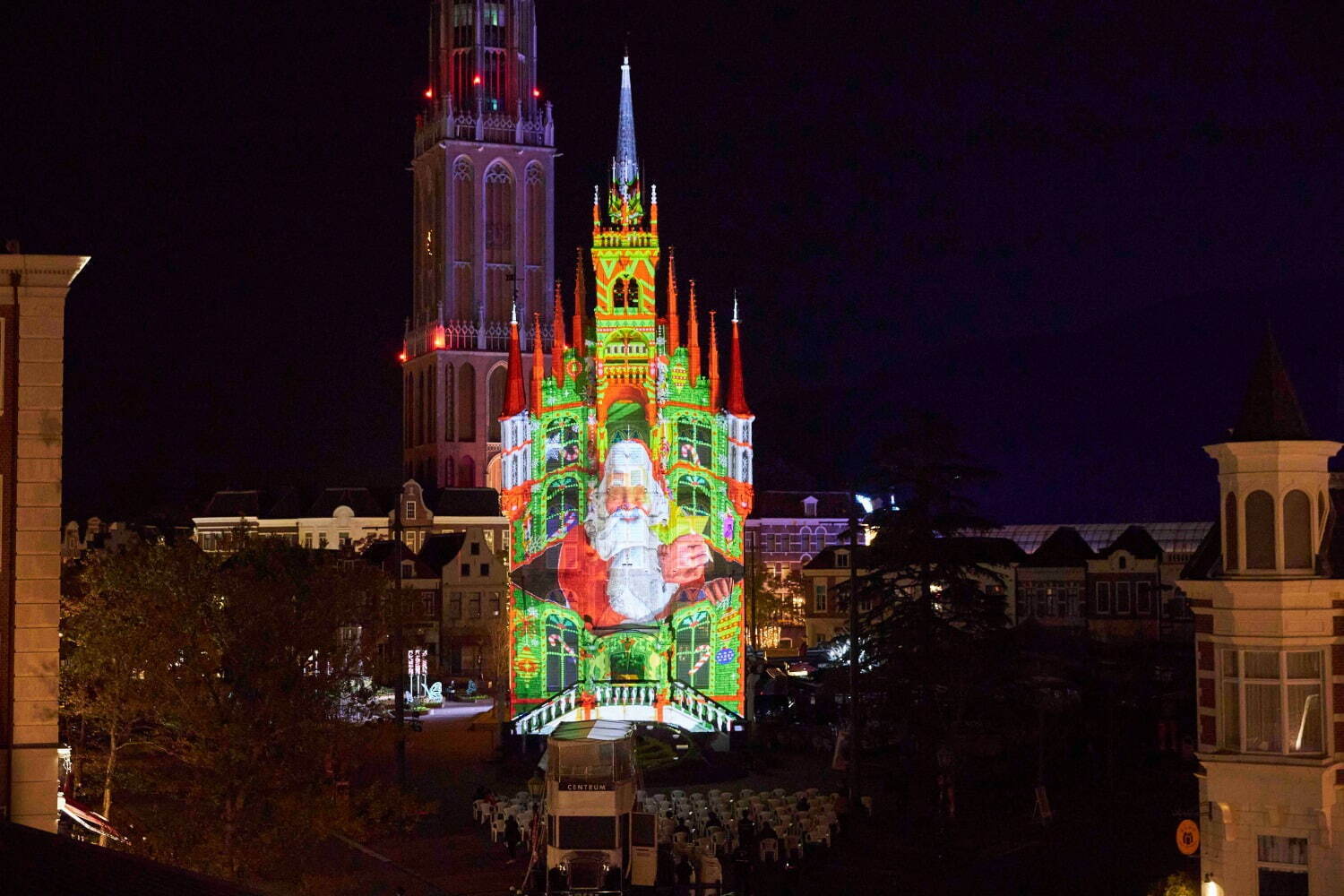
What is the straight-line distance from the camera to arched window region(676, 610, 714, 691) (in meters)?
61.8

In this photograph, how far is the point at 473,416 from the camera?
132250 mm

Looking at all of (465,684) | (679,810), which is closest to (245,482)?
(465,684)

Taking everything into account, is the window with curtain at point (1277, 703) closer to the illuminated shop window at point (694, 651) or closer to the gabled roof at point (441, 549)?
the illuminated shop window at point (694, 651)

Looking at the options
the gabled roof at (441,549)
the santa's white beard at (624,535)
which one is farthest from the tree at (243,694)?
the gabled roof at (441,549)

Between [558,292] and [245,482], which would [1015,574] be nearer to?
[558,292]

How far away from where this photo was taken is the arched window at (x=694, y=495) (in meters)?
62.5

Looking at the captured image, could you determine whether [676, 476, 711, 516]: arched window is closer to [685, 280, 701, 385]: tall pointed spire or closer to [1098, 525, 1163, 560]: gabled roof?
[685, 280, 701, 385]: tall pointed spire

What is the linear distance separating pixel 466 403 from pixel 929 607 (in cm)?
7750

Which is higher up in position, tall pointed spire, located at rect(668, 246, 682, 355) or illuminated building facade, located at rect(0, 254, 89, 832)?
tall pointed spire, located at rect(668, 246, 682, 355)

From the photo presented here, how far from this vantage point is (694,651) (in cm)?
6200

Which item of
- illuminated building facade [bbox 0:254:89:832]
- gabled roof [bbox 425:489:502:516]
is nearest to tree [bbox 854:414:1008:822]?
illuminated building facade [bbox 0:254:89:832]

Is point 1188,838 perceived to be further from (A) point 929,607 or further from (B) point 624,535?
(B) point 624,535

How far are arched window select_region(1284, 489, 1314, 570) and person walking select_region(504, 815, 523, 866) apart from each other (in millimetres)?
19284

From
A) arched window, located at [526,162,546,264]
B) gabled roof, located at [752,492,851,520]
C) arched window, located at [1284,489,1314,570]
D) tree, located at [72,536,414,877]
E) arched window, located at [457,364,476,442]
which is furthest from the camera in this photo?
arched window, located at [526,162,546,264]
